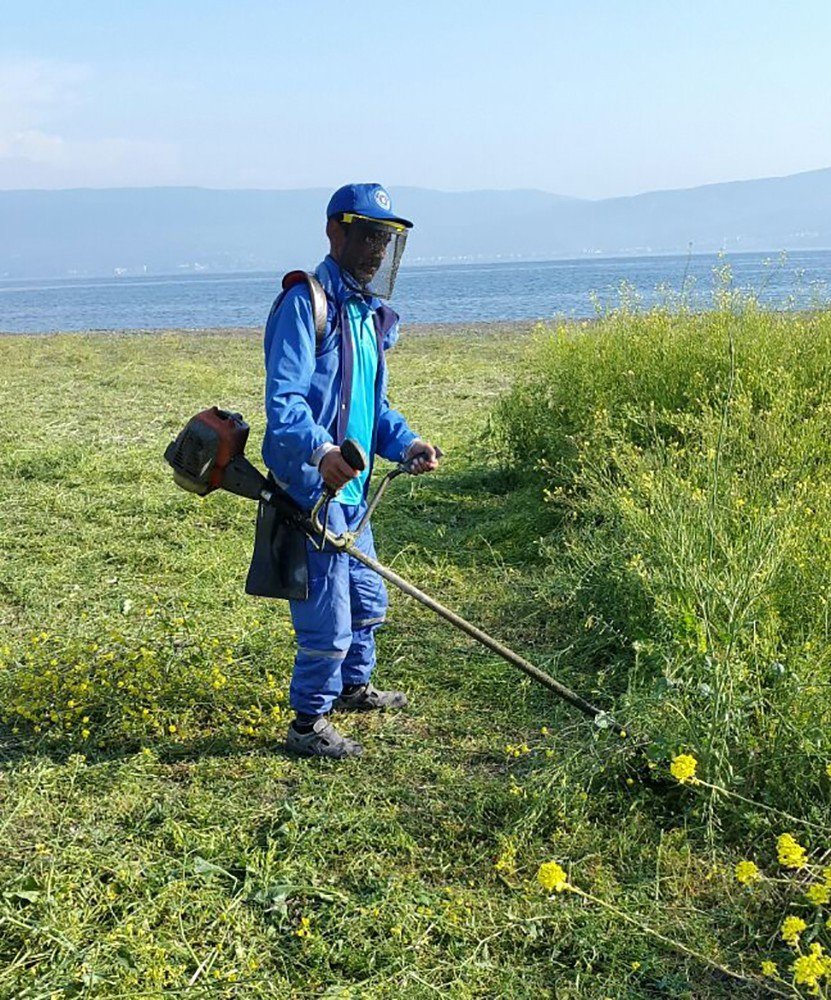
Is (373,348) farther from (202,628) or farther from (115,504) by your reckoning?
(115,504)

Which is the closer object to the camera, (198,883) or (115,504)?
(198,883)

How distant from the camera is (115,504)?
7027mm

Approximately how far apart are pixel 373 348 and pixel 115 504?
3985 mm

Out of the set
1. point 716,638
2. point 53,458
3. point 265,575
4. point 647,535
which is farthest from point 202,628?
point 53,458

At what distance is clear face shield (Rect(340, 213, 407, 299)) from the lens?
11.1 feet

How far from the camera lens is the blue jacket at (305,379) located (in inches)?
125

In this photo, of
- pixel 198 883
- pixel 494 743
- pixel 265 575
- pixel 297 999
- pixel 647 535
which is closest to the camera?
pixel 297 999

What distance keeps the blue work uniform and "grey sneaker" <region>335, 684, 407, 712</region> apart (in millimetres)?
318

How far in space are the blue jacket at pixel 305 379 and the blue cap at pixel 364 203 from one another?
0.64 feet

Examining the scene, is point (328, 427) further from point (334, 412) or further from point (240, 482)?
point (240, 482)

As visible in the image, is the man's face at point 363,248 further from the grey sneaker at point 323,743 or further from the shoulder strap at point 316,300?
the grey sneaker at point 323,743

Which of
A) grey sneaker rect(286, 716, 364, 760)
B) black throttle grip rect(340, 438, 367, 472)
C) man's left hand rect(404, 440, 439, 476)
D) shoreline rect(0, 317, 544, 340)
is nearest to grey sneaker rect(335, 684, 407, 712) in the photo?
grey sneaker rect(286, 716, 364, 760)

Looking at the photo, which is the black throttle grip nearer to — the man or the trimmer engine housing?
the man

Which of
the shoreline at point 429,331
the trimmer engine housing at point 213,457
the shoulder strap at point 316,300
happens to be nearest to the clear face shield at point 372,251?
the shoulder strap at point 316,300
